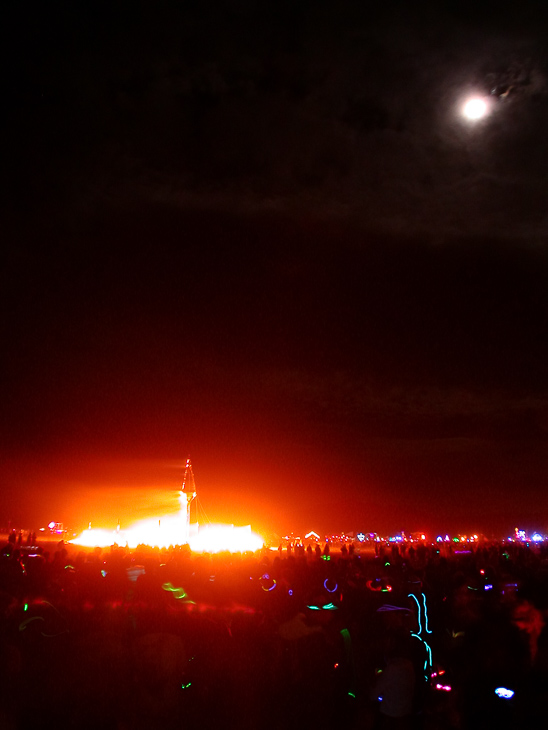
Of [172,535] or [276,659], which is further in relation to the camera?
[172,535]

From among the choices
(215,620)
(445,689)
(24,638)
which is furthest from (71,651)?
(445,689)

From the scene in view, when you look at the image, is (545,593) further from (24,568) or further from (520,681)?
(24,568)

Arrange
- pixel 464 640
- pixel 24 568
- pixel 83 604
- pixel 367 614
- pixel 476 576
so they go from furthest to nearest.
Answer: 1. pixel 24 568
2. pixel 476 576
3. pixel 83 604
4. pixel 367 614
5. pixel 464 640

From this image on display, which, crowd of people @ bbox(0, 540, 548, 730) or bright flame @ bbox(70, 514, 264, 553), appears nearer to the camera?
crowd of people @ bbox(0, 540, 548, 730)

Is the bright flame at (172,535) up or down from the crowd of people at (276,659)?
down

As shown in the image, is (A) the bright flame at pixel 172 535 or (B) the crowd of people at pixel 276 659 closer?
(B) the crowd of people at pixel 276 659

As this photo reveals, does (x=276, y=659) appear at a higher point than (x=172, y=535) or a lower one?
higher

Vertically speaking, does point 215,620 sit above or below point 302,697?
above

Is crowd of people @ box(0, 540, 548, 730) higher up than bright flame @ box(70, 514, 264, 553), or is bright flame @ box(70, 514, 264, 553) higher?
crowd of people @ box(0, 540, 548, 730)
